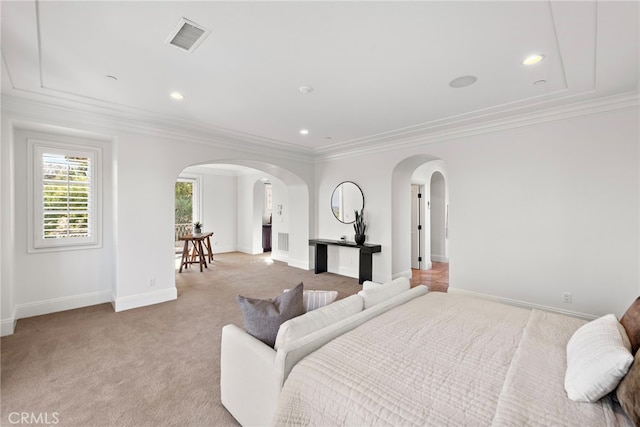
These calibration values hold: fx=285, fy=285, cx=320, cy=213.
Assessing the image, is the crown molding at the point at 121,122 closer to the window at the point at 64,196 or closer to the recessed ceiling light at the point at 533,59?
the window at the point at 64,196

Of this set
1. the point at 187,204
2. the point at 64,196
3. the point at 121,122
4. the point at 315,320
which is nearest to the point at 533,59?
the point at 315,320

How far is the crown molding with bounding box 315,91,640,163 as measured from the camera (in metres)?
3.12

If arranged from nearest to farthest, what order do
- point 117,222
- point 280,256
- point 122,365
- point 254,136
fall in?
point 122,365 → point 117,222 → point 254,136 → point 280,256

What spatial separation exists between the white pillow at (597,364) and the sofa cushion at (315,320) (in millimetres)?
1149

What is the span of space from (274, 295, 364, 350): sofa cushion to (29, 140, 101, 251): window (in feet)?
12.6

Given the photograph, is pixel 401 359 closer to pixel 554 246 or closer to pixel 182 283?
pixel 554 246

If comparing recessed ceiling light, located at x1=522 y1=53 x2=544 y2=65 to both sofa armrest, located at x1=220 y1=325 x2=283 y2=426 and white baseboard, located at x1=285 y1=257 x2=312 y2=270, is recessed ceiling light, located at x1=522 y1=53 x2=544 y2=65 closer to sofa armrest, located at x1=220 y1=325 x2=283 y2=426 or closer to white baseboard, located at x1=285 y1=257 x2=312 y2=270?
sofa armrest, located at x1=220 y1=325 x2=283 y2=426

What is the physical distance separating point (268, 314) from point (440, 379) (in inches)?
39.2

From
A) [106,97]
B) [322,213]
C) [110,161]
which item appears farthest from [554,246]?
[110,161]

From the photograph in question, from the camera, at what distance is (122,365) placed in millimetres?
2490

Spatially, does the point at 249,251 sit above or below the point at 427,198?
below

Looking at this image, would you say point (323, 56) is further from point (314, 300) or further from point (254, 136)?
point (254, 136)

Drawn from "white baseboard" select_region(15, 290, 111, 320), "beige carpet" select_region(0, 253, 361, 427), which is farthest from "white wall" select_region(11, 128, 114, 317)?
"beige carpet" select_region(0, 253, 361, 427)

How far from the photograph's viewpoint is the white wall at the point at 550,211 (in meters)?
3.11
